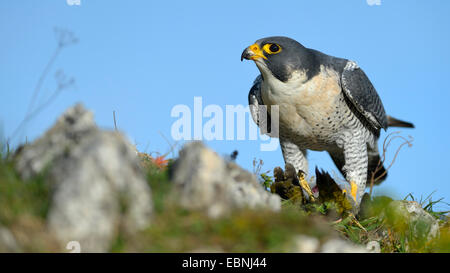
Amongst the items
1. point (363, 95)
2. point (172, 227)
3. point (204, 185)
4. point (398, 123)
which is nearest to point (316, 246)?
point (204, 185)

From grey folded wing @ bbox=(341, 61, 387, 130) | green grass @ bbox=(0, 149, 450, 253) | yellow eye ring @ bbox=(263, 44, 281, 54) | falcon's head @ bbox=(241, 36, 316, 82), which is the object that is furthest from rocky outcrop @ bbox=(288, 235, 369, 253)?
grey folded wing @ bbox=(341, 61, 387, 130)

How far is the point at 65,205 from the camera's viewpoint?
2.64 m

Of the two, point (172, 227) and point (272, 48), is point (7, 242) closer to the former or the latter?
point (172, 227)

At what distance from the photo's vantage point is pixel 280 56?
5.82m

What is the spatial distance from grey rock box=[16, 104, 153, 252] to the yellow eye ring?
3.27m

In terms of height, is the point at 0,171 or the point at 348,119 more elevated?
the point at 348,119

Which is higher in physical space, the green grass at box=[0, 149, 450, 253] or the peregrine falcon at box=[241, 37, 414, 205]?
the peregrine falcon at box=[241, 37, 414, 205]

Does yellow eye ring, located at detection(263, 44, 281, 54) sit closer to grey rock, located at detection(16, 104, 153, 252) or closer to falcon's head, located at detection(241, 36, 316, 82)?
falcon's head, located at detection(241, 36, 316, 82)

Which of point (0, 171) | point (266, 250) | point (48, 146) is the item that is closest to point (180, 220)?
point (266, 250)

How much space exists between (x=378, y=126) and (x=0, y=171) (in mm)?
5442

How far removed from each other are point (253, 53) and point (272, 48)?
251 millimetres

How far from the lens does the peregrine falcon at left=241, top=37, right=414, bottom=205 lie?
19.2 feet
